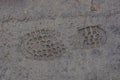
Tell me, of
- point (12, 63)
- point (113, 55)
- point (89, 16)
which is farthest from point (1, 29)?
point (113, 55)

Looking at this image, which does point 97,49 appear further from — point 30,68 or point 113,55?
point 30,68

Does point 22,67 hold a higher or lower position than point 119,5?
lower

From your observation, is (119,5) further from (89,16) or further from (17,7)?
(17,7)

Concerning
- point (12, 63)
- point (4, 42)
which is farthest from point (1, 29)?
point (12, 63)

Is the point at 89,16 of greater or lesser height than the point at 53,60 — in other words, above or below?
above

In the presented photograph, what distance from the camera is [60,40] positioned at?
6.11 meters

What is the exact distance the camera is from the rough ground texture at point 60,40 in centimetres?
582

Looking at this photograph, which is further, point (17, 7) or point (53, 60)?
point (17, 7)

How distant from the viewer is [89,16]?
6176 millimetres

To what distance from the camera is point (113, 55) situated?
5.80m

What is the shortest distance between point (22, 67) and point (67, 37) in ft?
3.03

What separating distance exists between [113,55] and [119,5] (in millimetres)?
916

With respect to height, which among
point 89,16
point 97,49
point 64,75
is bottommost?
point 64,75

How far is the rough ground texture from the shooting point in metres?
5.82
